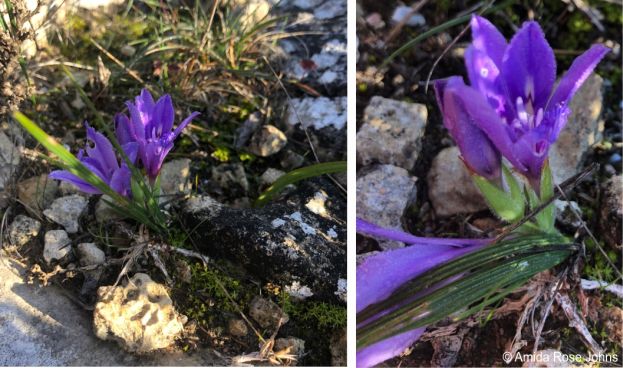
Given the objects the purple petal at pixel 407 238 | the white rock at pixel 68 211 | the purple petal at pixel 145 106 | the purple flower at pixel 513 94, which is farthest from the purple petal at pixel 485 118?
the white rock at pixel 68 211

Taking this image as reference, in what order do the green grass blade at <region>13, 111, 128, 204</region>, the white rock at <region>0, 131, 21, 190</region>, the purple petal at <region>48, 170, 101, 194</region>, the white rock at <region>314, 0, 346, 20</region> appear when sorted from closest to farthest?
the green grass blade at <region>13, 111, 128, 204</region>, the purple petal at <region>48, 170, 101, 194</region>, the white rock at <region>0, 131, 21, 190</region>, the white rock at <region>314, 0, 346, 20</region>

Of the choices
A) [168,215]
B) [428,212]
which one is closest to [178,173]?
[168,215]

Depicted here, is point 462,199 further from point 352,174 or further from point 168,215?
point 168,215

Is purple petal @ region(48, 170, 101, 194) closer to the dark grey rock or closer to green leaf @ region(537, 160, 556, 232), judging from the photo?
the dark grey rock

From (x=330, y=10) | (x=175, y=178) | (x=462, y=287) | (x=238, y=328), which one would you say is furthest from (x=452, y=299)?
(x=330, y=10)

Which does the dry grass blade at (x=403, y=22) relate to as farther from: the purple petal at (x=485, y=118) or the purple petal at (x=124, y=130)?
the purple petal at (x=124, y=130)

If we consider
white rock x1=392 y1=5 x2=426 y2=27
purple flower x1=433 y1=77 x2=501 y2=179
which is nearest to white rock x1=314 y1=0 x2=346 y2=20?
white rock x1=392 y1=5 x2=426 y2=27
